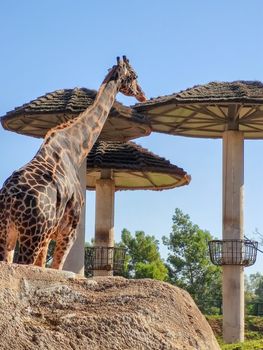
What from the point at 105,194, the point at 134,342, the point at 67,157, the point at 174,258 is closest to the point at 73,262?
the point at 105,194

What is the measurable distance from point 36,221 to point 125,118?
10808mm

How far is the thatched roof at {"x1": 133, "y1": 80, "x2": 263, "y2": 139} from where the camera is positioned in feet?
61.8

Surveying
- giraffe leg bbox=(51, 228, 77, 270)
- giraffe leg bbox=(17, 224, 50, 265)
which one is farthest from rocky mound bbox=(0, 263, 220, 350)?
giraffe leg bbox=(51, 228, 77, 270)

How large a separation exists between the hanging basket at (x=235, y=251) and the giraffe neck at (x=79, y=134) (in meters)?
9.08

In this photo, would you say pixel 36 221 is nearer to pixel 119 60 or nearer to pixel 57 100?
pixel 119 60

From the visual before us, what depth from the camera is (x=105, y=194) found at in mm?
22031

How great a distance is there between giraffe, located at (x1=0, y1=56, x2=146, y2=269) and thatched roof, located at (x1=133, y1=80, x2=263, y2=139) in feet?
32.0

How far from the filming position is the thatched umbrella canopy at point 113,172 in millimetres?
20938

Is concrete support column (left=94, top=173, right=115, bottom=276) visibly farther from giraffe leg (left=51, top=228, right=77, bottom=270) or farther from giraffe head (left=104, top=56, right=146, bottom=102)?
giraffe leg (left=51, top=228, right=77, bottom=270)

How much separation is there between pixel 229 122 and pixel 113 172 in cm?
337

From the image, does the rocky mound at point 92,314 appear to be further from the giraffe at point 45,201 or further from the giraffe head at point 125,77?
the giraffe head at point 125,77

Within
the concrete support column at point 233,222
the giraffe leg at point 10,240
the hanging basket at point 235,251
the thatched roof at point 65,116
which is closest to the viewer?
the giraffe leg at point 10,240

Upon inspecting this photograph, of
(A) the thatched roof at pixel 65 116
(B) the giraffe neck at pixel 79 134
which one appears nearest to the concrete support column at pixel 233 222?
(A) the thatched roof at pixel 65 116

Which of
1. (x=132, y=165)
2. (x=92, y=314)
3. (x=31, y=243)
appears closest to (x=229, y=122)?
(x=132, y=165)
